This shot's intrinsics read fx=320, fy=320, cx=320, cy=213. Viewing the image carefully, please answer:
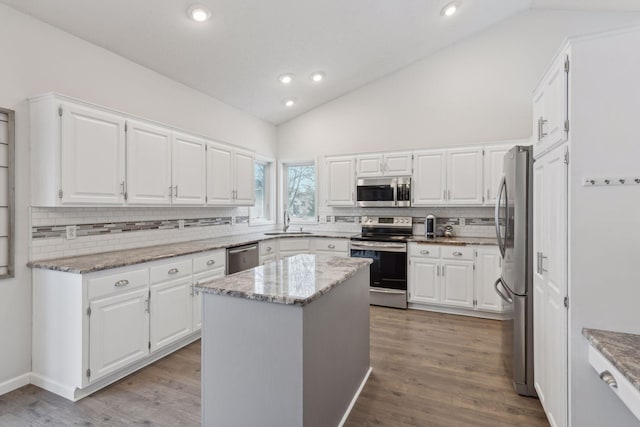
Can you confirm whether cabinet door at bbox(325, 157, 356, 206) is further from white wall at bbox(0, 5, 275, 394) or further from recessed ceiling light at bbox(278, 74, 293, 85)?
white wall at bbox(0, 5, 275, 394)

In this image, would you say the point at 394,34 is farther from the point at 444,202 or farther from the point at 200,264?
the point at 200,264

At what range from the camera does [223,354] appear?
170cm

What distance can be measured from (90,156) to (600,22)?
5.65 m

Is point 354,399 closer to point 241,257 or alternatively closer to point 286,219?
point 241,257

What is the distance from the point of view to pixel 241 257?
379cm

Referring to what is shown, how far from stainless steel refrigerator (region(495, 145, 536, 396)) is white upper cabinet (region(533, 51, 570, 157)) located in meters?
0.21

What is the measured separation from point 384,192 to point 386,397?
114 inches

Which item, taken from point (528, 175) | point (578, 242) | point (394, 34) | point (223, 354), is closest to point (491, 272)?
point (528, 175)

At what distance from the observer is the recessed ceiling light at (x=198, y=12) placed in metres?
2.74

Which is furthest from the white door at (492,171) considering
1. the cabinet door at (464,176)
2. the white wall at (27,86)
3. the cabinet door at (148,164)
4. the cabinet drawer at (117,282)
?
the white wall at (27,86)

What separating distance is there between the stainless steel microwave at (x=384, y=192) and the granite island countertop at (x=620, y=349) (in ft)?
10.3

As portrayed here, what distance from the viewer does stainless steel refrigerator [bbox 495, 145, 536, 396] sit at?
7.38 feet

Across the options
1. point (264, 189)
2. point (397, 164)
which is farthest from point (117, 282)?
point (397, 164)

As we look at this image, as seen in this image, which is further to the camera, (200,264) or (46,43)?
(200,264)
